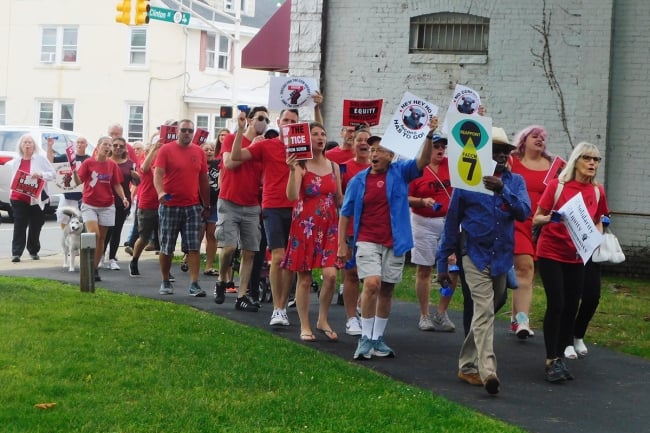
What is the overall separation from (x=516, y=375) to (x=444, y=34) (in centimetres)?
970

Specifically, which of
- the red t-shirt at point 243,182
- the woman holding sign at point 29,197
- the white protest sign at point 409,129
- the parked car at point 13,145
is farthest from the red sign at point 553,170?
the parked car at point 13,145

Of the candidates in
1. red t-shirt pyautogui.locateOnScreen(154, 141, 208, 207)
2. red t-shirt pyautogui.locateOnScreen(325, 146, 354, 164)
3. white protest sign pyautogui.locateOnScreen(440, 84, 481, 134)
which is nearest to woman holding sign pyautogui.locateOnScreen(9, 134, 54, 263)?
red t-shirt pyautogui.locateOnScreen(154, 141, 208, 207)

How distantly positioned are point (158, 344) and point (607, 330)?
4801 millimetres

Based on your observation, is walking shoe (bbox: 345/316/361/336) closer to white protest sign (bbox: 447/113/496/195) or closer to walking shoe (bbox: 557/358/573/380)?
walking shoe (bbox: 557/358/573/380)

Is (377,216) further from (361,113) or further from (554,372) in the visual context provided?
(361,113)

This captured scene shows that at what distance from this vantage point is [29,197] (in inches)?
686

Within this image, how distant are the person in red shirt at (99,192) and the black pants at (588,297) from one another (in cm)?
698

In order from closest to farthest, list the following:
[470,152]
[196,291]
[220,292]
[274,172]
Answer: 1. [470,152]
2. [274,172]
3. [220,292]
4. [196,291]

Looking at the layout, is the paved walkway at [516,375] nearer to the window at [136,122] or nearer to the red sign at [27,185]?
the red sign at [27,185]

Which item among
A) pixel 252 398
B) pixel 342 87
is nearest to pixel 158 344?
pixel 252 398

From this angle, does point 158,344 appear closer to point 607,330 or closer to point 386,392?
point 386,392

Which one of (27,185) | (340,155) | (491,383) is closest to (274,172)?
(340,155)

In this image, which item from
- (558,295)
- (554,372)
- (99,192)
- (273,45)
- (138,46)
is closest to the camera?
(554,372)

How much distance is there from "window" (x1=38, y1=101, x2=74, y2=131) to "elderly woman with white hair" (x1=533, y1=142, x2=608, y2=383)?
41120 mm
